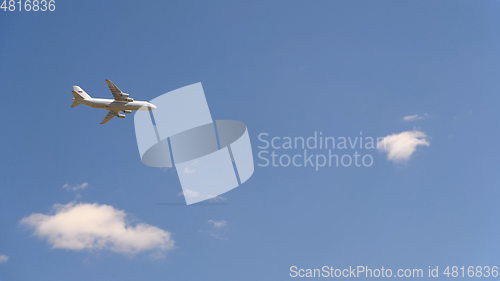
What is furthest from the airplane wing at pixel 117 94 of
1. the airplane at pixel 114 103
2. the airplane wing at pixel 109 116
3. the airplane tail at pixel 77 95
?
the airplane tail at pixel 77 95

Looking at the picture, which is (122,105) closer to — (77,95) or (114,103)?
(114,103)

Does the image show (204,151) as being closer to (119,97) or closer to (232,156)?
(232,156)

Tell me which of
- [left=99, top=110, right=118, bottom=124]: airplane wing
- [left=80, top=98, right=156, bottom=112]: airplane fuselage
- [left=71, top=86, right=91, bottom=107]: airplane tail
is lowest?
[left=99, top=110, right=118, bottom=124]: airplane wing

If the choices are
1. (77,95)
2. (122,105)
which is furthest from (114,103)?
(77,95)

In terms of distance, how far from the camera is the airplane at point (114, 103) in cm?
6142

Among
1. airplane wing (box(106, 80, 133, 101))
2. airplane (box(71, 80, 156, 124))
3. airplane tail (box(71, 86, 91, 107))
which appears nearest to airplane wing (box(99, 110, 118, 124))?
airplane (box(71, 80, 156, 124))

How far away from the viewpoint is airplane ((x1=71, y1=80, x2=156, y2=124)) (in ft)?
202

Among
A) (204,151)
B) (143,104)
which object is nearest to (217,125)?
(204,151)

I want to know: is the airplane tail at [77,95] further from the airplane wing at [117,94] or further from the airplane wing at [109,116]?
the airplane wing at [117,94]

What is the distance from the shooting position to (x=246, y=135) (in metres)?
51.9

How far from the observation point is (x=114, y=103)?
62.2 metres

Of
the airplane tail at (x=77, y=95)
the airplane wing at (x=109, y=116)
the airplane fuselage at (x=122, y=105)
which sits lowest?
the airplane wing at (x=109, y=116)

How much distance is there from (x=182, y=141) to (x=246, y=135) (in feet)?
30.3

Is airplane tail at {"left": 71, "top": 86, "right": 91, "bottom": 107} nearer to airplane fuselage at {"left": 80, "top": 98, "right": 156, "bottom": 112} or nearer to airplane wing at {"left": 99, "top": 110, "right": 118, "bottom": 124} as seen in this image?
airplane fuselage at {"left": 80, "top": 98, "right": 156, "bottom": 112}
